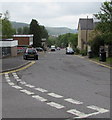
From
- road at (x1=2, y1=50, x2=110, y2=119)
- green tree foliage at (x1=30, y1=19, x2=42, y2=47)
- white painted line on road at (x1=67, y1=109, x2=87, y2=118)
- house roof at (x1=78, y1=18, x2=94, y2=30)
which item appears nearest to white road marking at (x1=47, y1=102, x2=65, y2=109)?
road at (x1=2, y1=50, x2=110, y2=119)

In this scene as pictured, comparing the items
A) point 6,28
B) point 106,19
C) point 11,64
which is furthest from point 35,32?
point 11,64

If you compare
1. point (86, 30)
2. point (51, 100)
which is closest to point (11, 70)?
point (51, 100)

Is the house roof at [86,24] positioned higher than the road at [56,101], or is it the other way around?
the house roof at [86,24]

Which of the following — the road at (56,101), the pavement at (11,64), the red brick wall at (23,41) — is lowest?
the road at (56,101)

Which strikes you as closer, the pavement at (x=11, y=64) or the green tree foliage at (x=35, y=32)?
the pavement at (x=11, y=64)

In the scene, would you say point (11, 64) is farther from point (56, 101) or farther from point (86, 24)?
point (86, 24)

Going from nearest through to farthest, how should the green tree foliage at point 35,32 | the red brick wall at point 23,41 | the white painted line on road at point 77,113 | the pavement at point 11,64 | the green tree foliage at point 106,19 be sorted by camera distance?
the white painted line on road at point 77,113, the pavement at point 11,64, the green tree foliage at point 106,19, the red brick wall at point 23,41, the green tree foliage at point 35,32

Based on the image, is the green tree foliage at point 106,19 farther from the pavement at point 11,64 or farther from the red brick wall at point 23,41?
the red brick wall at point 23,41

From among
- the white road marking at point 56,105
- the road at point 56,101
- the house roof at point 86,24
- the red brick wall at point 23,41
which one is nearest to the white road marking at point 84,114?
the road at point 56,101

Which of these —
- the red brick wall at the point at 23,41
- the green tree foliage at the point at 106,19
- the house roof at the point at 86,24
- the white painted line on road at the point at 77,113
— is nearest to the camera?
the white painted line on road at the point at 77,113

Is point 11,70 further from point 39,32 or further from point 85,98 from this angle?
point 39,32

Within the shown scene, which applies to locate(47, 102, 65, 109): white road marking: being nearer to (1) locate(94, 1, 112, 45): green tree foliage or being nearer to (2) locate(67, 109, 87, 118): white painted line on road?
(2) locate(67, 109, 87, 118): white painted line on road

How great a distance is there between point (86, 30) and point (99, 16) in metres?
57.5

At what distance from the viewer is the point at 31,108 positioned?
26.3 feet
